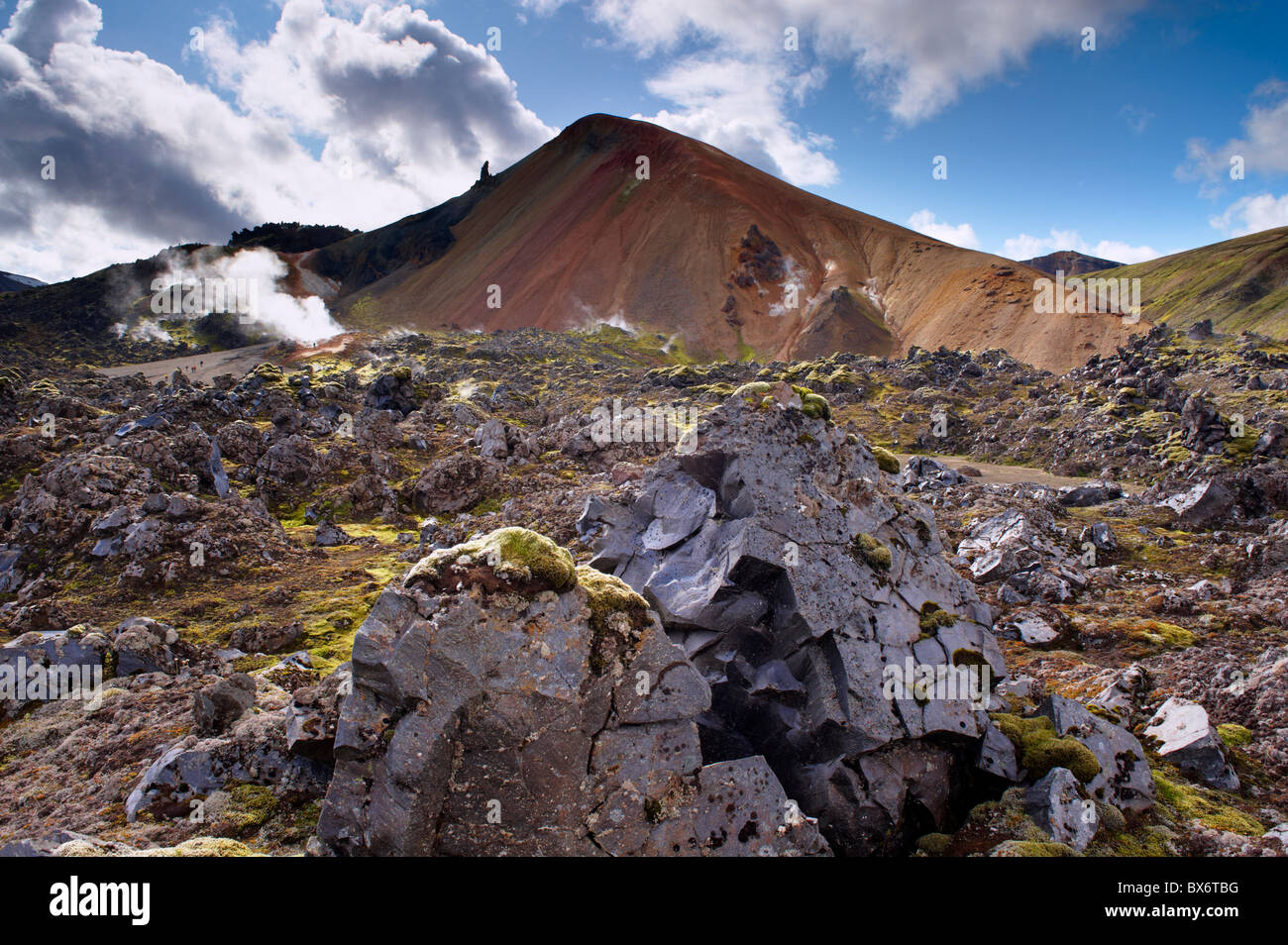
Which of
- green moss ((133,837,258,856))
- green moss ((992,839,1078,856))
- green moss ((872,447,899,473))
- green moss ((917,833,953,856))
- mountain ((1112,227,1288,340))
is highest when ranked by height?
mountain ((1112,227,1288,340))

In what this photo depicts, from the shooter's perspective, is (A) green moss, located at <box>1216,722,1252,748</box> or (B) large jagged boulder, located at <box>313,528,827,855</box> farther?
(A) green moss, located at <box>1216,722,1252,748</box>

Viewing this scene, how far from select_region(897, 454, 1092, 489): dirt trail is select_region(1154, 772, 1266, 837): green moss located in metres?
26.1

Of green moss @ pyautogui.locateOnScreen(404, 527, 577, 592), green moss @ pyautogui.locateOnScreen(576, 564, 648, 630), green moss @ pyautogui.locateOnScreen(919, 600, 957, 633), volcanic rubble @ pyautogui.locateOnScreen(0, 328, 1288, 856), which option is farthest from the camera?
green moss @ pyautogui.locateOnScreen(919, 600, 957, 633)

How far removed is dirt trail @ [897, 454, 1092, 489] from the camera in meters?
37.9

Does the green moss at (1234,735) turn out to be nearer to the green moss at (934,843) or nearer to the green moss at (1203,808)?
the green moss at (1203,808)

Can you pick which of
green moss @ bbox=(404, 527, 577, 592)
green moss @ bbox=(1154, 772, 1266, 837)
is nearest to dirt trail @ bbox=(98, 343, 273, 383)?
green moss @ bbox=(404, 527, 577, 592)

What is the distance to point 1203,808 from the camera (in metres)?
10.8

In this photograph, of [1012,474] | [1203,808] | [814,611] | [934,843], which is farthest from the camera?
[1012,474]

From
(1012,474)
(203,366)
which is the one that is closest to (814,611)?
(1012,474)

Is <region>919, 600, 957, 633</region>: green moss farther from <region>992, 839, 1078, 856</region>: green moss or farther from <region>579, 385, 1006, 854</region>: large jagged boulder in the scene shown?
<region>992, 839, 1078, 856</region>: green moss

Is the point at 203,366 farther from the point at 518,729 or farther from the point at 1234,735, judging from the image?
the point at 1234,735

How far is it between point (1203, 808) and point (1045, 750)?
2.98 metres

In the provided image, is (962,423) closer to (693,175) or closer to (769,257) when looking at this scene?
(769,257)

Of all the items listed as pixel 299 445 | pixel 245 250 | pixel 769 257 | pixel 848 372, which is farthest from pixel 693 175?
pixel 299 445
